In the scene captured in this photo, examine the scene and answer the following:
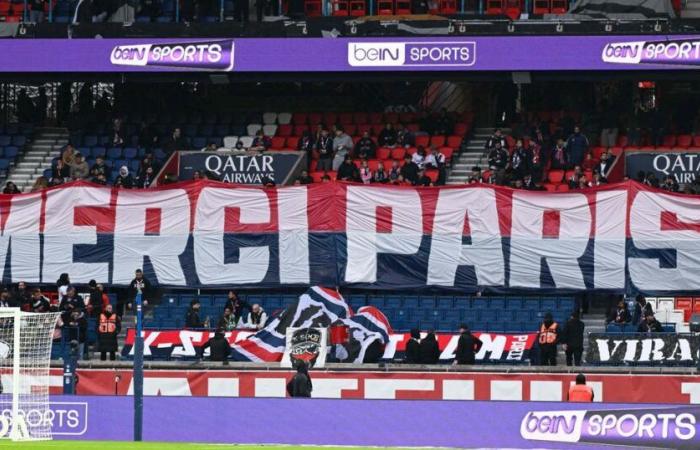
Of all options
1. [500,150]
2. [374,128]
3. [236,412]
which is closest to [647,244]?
[500,150]

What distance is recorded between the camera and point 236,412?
82.3 feet

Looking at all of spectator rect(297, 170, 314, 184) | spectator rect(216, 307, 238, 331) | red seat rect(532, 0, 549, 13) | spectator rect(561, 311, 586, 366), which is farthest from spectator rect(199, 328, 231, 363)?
red seat rect(532, 0, 549, 13)

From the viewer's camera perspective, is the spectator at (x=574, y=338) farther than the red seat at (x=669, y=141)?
No

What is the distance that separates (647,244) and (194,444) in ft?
38.7

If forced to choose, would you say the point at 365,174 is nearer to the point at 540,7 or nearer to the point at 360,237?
the point at 360,237

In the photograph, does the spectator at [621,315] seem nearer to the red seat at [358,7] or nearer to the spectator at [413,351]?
the spectator at [413,351]

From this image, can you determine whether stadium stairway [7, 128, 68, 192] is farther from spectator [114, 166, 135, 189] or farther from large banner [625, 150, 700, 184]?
large banner [625, 150, 700, 184]

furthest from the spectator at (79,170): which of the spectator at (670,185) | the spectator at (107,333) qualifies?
the spectator at (670,185)

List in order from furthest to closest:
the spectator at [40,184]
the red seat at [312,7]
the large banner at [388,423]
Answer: the red seat at [312,7] → the spectator at [40,184] → the large banner at [388,423]

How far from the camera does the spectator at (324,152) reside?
3725 centimetres

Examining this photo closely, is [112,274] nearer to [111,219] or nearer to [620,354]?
[111,219]

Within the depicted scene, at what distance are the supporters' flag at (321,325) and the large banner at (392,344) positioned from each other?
244 millimetres

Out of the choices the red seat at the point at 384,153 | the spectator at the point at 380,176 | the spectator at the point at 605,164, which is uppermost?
the red seat at the point at 384,153

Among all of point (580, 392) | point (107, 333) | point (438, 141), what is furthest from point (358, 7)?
point (580, 392)
